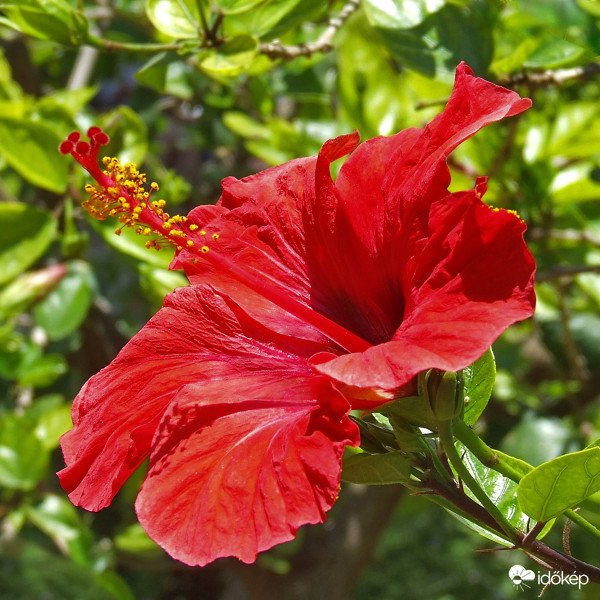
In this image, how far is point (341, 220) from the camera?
944mm

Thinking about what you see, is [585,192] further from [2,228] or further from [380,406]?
[2,228]

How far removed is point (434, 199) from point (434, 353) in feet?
0.61

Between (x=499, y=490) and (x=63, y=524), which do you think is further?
(x=63, y=524)

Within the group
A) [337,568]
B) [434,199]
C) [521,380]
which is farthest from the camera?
[521,380]

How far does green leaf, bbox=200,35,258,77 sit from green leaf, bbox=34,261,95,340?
28.5 inches

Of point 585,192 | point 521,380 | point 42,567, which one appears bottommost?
point 42,567

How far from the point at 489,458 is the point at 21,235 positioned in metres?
1.06

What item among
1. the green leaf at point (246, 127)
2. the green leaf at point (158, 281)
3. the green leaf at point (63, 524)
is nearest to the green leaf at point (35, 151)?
the green leaf at point (158, 281)

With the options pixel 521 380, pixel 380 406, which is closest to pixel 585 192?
pixel 380 406

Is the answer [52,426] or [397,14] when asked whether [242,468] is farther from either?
[52,426]

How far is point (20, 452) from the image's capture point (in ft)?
6.02

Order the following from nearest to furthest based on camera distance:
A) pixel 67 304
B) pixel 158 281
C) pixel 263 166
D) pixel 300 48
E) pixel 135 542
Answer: pixel 300 48 → pixel 158 281 → pixel 67 304 → pixel 135 542 → pixel 263 166

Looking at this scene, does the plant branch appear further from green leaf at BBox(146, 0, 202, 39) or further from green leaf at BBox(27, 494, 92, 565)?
green leaf at BBox(27, 494, 92, 565)

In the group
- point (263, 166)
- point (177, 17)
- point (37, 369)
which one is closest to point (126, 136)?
point (177, 17)
